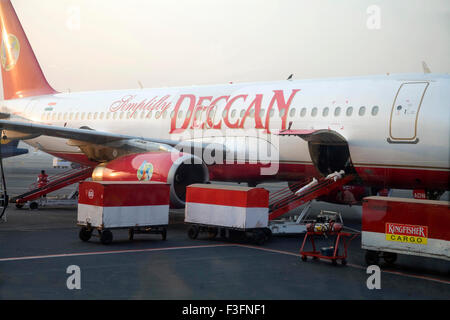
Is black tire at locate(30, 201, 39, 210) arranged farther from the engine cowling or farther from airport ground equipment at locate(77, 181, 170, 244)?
airport ground equipment at locate(77, 181, 170, 244)

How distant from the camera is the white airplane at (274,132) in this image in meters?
13.2

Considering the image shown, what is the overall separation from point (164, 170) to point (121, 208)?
8.67ft

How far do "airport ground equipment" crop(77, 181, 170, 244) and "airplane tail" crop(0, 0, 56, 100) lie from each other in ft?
44.6

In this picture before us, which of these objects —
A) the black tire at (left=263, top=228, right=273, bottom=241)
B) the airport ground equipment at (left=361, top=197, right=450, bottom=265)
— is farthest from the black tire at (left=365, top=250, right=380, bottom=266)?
the black tire at (left=263, top=228, right=273, bottom=241)

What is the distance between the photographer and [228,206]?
1228 cm

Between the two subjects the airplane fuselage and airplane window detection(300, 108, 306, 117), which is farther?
airplane window detection(300, 108, 306, 117)

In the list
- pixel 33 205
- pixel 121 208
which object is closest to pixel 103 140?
pixel 33 205

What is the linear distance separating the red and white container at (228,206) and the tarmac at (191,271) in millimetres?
481

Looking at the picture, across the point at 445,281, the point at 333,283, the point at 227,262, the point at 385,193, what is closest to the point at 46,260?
the point at 227,262

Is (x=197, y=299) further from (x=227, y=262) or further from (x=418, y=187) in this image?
(x=418, y=187)

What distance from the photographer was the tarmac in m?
7.60

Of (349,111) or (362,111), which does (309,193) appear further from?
(362,111)

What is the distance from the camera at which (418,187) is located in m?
13.5

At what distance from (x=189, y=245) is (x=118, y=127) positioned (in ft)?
30.0
